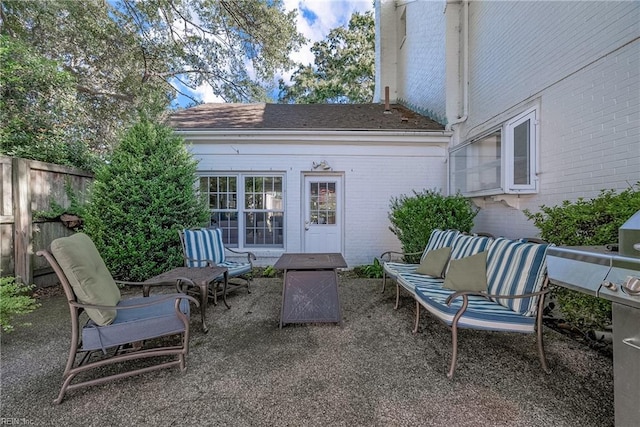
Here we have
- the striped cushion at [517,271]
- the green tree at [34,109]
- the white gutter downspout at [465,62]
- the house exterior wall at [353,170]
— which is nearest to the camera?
the striped cushion at [517,271]

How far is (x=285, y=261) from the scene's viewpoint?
389 centimetres

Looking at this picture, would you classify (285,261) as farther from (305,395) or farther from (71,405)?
(71,405)

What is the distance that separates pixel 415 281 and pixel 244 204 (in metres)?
4.20

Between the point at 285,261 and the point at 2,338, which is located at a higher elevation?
the point at 285,261

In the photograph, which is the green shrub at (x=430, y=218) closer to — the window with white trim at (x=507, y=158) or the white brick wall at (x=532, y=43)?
the window with white trim at (x=507, y=158)

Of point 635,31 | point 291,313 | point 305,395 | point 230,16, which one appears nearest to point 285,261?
point 291,313

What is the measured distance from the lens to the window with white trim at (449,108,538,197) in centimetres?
397

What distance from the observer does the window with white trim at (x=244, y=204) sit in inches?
252

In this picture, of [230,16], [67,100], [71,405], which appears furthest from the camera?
[230,16]

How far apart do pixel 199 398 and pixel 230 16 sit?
10.5m

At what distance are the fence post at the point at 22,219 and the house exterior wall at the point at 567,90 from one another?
7423 millimetres

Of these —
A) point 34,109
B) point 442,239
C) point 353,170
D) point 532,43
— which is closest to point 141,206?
point 34,109

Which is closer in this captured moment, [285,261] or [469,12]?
[285,261]

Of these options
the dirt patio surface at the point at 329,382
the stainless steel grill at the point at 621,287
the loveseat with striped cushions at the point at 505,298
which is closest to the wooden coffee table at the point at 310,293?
the dirt patio surface at the point at 329,382
